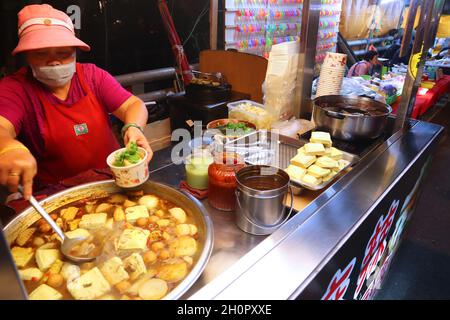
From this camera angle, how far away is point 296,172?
1.59 metres

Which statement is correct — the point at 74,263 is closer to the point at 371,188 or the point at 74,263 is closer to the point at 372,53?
the point at 371,188

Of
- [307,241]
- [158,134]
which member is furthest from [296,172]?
[158,134]

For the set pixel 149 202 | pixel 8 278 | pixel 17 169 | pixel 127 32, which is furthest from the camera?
pixel 127 32

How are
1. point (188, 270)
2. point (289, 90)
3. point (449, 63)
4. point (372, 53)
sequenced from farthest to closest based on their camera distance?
point (449, 63), point (372, 53), point (289, 90), point (188, 270)

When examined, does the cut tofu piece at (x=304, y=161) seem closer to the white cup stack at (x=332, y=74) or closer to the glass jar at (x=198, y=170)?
the glass jar at (x=198, y=170)

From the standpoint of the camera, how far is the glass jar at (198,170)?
1.55 m

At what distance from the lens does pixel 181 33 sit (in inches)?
182

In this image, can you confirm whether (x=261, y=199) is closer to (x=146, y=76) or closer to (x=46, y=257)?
(x=46, y=257)

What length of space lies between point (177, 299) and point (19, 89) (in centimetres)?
151

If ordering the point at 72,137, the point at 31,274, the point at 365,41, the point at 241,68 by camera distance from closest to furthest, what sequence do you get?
the point at 31,274 < the point at 72,137 < the point at 241,68 < the point at 365,41

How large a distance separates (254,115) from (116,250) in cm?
148

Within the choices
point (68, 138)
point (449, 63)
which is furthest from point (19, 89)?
point (449, 63)

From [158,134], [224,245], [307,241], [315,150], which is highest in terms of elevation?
[315,150]

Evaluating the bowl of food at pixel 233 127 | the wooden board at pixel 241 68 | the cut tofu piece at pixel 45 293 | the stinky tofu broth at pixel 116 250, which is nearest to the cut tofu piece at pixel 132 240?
the stinky tofu broth at pixel 116 250
